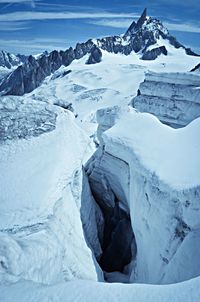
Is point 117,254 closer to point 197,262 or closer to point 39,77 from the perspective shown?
point 197,262

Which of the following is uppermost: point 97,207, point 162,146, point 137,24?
point 162,146

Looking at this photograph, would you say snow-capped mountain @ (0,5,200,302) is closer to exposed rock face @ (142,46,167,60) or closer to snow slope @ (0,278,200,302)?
snow slope @ (0,278,200,302)

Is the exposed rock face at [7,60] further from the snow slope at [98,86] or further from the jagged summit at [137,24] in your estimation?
the snow slope at [98,86]

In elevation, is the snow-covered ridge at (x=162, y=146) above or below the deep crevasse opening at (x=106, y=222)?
above

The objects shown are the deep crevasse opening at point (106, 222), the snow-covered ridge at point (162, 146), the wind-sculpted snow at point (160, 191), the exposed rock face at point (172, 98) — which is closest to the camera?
the wind-sculpted snow at point (160, 191)

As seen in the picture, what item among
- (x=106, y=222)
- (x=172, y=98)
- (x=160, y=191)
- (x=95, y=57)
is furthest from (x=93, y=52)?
(x=160, y=191)

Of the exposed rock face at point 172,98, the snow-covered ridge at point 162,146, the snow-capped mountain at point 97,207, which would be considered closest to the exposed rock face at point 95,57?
the exposed rock face at point 172,98

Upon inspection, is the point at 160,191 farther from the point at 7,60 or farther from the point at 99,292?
the point at 7,60
